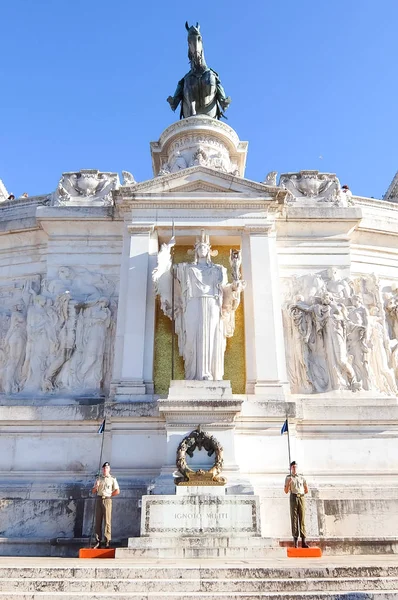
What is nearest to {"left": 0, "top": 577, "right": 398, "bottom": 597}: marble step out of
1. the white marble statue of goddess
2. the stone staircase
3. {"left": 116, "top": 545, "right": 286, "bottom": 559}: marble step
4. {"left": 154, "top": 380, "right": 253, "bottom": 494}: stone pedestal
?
the stone staircase

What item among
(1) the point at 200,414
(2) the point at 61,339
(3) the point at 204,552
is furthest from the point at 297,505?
(2) the point at 61,339

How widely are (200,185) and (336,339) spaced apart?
647 cm

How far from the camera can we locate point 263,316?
1495cm

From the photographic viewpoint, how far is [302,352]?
1520 cm

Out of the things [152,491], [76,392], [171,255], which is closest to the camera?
[152,491]

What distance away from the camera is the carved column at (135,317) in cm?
1402

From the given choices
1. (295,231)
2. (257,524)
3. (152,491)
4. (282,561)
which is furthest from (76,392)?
(295,231)

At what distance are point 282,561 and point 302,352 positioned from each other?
6835mm

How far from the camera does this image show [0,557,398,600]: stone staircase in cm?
709

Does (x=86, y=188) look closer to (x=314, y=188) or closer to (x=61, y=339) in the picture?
(x=61, y=339)

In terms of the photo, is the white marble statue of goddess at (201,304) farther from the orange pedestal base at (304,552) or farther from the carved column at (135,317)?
the orange pedestal base at (304,552)

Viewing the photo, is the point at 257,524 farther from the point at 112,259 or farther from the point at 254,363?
the point at 112,259

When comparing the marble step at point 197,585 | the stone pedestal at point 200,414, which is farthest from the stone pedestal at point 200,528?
the marble step at point 197,585

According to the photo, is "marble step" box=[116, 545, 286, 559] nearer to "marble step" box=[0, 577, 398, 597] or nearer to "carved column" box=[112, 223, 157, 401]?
"marble step" box=[0, 577, 398, 597]
